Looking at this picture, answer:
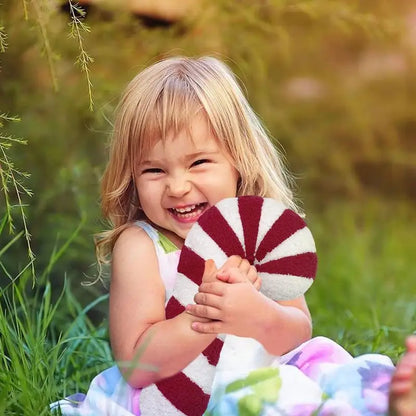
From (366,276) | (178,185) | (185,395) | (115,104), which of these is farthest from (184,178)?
(366,276)

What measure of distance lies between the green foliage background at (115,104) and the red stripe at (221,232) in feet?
1.00

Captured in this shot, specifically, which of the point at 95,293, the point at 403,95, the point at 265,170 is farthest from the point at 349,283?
the point at 403,95

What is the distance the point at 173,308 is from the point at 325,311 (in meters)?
1.39

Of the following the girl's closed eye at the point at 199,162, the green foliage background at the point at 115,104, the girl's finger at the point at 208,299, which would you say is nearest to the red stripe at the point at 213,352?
the girl's finger at the point at 208,299

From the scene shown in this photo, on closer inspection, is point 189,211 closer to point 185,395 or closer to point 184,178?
point 184,178

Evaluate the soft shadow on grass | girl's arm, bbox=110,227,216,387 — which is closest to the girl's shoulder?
girl's arm, bbox=110,227,216,387

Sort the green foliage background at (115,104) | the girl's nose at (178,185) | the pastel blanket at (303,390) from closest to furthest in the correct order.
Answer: the pastel blanket at (303,390), the girl's nose at (178,185), the green foliage background at (115,104)

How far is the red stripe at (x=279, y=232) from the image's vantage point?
61.2 inches

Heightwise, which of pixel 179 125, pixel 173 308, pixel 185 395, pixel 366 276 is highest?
pixel 179 125

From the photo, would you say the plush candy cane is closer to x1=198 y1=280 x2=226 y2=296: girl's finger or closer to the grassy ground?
x1=198 y1=280 x2=226 y2=296: girl's finger

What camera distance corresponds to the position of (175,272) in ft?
5.52

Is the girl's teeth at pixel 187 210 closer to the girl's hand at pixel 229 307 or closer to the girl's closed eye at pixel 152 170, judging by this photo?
the girl's closed eye at pixel 152 170

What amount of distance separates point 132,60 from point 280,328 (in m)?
1.57

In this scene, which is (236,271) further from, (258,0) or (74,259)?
(258,0)
